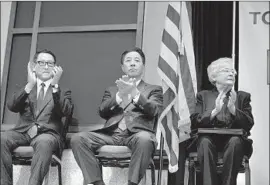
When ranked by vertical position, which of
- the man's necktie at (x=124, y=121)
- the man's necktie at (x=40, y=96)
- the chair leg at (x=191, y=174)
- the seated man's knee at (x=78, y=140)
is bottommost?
the chair leg at (x=191, y=174)

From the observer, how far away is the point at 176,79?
5.39 m

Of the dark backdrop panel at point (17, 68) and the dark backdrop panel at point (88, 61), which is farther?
the dark backdrop panel at point (17, 68)

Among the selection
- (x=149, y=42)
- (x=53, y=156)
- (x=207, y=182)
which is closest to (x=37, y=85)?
(x=53, y=156)

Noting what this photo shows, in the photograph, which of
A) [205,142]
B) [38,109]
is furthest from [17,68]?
[205,142]

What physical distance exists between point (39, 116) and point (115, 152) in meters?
0.90

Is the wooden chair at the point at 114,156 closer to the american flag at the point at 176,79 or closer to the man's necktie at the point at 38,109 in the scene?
the american flag at the point at 176,79

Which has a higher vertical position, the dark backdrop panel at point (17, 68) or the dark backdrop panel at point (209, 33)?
the dark backdrop panel at point (209, 33)

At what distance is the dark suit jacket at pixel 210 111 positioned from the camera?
200 inches

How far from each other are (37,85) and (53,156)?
0.78 meters

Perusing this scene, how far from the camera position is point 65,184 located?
18.9ft

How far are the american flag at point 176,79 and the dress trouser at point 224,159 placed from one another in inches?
13.2

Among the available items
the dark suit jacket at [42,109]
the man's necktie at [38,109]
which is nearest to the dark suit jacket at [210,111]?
the dark suit jacket at [42,109]

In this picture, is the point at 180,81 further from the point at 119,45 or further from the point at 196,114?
the point at 119,45

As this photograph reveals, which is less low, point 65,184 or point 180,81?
point 180,81
